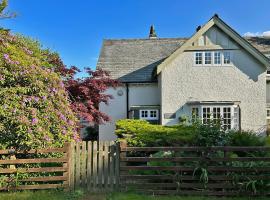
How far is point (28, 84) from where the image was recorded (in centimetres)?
863

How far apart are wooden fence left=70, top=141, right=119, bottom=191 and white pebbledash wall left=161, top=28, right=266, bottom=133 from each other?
12067 millimetres

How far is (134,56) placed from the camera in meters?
24.3

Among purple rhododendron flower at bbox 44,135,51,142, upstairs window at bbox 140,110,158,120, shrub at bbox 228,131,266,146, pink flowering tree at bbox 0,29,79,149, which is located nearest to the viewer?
pink flowering tree at bbox 0,29,79,149

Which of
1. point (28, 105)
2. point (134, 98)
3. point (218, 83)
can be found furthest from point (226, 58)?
point (28, 105)

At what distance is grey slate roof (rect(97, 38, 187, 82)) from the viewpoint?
2234 centimetres

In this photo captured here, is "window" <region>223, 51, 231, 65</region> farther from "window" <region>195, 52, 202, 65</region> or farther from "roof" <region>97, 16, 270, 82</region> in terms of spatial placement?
"roof" <region>97, 16, 270, 82</region>

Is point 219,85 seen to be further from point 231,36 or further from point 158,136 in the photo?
point 158,136

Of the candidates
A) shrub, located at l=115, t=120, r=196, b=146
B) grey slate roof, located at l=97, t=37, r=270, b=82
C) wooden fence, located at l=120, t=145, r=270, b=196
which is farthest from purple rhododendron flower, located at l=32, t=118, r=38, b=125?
grey slate roof, located at l=97, t=37, r=270, b=82

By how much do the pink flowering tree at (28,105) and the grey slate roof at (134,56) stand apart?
1278 centimetres

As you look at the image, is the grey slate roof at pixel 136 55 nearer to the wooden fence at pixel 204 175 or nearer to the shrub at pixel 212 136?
the shrub at pixel 212 136

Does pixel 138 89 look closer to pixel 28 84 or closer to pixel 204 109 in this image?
pixel 204 109

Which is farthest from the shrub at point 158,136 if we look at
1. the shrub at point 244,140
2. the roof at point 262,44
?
the roof at point 262,44

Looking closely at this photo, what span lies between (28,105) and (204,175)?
4931 millimetres

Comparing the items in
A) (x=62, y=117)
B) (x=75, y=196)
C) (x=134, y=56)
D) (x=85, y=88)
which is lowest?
(x=75, y=196)
